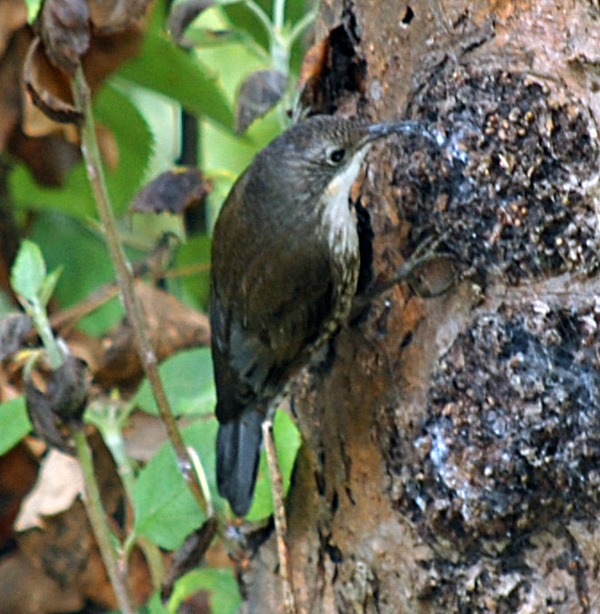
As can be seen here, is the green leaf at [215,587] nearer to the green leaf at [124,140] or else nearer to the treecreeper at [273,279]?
the treecreeper at [273,279]

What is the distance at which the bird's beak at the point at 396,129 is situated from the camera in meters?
1.69

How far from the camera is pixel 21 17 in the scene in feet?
8.84

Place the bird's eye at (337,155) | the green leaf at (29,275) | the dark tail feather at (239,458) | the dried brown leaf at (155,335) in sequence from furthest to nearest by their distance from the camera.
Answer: the dried brown leaf at (155,335) → the green leaf at (29,275) → the dark tail feather at (239,458) → the bird's eye at (337,155)

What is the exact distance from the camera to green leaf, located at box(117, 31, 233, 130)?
2895 mm

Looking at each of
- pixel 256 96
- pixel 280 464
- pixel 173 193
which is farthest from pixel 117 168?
pixel 280 464

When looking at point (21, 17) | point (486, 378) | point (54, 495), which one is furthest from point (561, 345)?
point (21, 17)

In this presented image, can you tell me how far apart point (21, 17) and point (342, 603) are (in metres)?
1.67

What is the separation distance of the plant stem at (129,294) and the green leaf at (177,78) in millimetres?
→ 916

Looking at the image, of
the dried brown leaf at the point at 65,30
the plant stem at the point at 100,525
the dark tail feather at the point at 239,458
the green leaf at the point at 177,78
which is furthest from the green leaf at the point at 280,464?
the green leaf at the point at 177,78

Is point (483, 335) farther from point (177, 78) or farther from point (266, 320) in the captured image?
point (177, 78)

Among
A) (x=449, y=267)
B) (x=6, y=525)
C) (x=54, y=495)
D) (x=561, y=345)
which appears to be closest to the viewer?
(x=561, y=345)

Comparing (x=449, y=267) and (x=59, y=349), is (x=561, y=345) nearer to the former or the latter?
(x=449, y=267)

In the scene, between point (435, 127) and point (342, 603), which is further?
point (342, 603)

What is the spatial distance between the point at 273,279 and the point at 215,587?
24.4 inches
